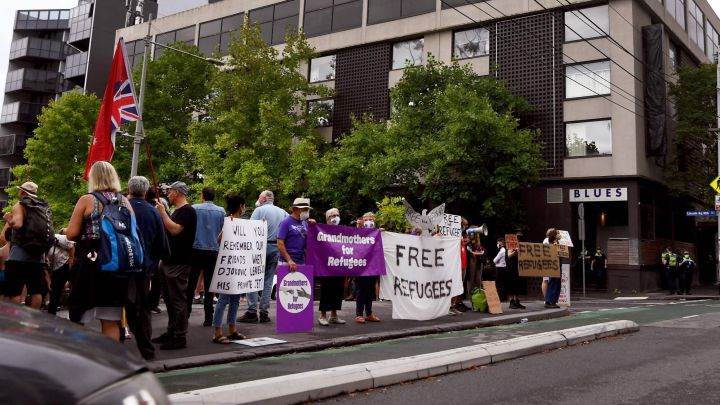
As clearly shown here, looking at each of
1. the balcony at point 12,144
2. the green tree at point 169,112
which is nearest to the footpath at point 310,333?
the green tree at point 169,112

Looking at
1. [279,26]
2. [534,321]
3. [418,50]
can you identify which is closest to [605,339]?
[534,321]

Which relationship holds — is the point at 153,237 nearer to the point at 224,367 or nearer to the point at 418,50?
the point at 224,367

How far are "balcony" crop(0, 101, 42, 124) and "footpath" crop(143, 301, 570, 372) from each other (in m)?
58.8

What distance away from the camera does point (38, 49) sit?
63.3 meters

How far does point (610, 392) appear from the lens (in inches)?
210

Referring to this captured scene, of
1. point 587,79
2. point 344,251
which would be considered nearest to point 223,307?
point 344,251

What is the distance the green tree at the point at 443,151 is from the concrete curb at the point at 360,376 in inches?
680

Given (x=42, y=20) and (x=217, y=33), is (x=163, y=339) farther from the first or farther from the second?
(x=42, y=20)

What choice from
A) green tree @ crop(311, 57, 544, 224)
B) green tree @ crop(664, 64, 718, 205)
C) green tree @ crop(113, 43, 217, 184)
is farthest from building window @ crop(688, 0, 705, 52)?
green tree @ crop(113, 43, 217, 184)

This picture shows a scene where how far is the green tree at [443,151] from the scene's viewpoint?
81.7 ft

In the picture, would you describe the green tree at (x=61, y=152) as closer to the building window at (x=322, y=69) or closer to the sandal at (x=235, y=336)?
the building window at (x=322, y=69)

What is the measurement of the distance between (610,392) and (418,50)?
28.5m

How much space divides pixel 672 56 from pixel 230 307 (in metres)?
31.2

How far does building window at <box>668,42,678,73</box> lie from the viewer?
31.1 metres
